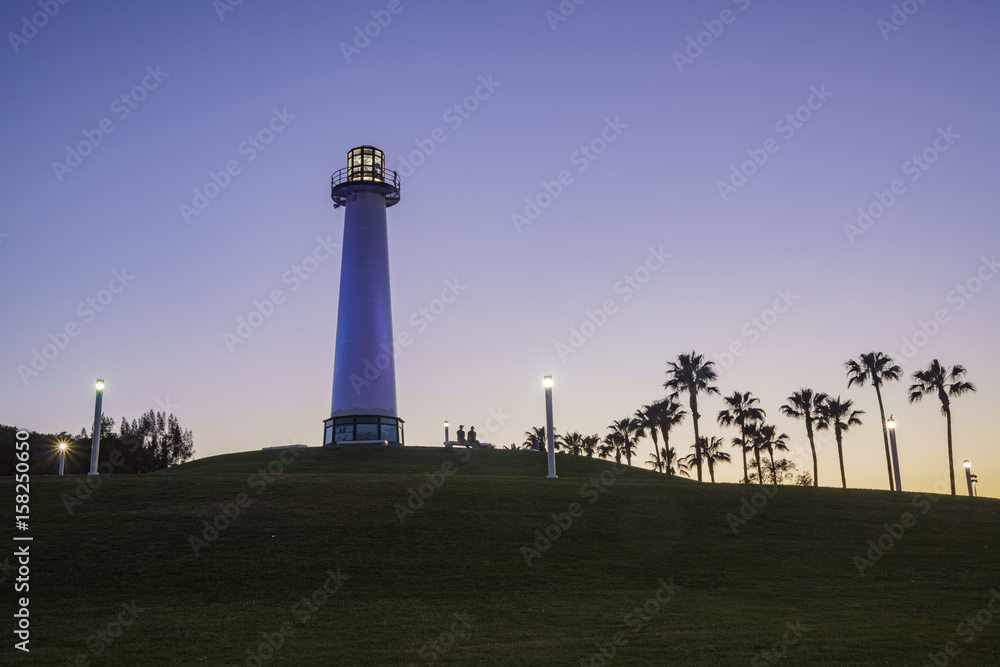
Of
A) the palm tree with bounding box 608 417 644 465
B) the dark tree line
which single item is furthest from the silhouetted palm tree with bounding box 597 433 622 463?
the dark tree line

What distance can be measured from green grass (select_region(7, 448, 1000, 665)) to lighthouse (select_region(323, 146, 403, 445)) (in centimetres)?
2024

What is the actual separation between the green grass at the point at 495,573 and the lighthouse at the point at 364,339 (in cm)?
2024

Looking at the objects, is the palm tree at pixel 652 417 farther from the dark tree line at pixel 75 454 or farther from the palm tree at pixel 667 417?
the dark tree line at pixel 75 454

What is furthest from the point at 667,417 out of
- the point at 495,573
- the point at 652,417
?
the point at 495,573

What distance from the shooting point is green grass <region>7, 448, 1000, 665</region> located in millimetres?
14742

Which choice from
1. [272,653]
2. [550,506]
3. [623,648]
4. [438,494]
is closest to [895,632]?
[623,648]

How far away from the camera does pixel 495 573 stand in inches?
845

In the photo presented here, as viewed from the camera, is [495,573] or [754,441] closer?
[495,573]

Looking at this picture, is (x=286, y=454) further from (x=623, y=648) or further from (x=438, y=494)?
(x=623, y=648)

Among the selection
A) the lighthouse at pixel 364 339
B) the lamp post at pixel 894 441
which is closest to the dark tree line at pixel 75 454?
the lighthouse at pixel 364 339

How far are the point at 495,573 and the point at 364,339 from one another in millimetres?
35184

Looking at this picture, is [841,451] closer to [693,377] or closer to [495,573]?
[693,377]

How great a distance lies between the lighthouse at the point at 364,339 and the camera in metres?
53.8

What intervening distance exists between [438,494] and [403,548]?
655 cm
